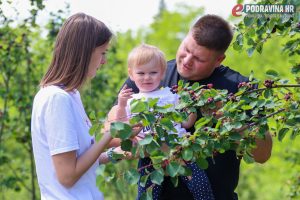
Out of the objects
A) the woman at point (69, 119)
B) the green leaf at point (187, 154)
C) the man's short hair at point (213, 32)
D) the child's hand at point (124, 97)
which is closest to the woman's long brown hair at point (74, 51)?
the woman at point (69, 119)

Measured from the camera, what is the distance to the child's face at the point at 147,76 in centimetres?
323

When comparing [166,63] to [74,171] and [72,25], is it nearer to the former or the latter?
[72,25]

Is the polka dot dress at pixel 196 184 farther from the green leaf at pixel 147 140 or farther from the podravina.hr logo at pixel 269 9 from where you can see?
the green leaf at pixel 147 140

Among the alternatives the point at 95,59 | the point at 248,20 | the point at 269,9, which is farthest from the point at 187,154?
the point at 269,9

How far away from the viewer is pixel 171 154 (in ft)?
7.58

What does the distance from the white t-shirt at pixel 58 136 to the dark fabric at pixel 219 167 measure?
649 millimetres

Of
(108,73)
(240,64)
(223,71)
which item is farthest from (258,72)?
(223,71)

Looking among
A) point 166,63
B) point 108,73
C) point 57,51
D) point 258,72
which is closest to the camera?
point 57,51

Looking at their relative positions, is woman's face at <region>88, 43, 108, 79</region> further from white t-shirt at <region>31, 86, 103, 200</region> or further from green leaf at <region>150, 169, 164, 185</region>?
green leaf at <region>150, 169, 164, 185</region>

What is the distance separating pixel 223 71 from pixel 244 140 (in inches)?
36.7

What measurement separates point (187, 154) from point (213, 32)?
4.10 feet

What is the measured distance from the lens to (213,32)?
135 inches

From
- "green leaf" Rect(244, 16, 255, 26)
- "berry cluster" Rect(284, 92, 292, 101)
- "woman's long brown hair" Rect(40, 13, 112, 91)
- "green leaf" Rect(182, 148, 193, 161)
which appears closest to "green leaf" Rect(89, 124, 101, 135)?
"green leaf" Rect(182, 148, 193, 161)

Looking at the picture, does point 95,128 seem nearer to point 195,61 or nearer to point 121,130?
point 121,130
